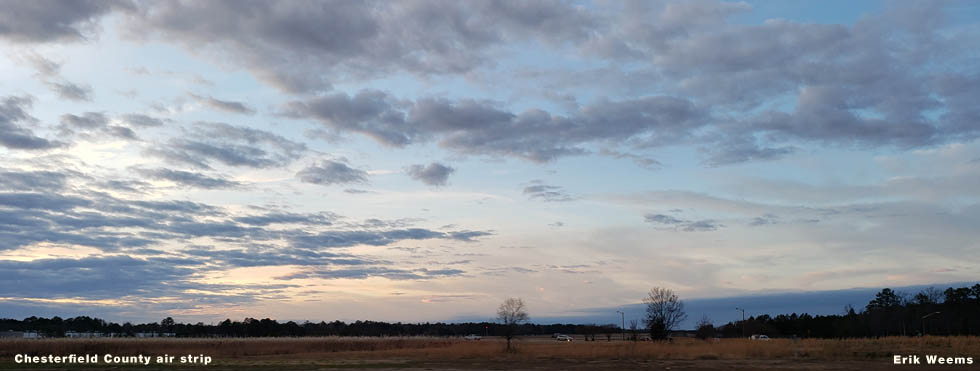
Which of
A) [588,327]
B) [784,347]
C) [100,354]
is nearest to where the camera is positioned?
[784,347]

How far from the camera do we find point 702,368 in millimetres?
45969

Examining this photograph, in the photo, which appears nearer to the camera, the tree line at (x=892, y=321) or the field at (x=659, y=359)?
the field at (x=659, y=359)

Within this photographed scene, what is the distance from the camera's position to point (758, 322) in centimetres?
17288

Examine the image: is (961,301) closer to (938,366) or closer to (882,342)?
(882,342)

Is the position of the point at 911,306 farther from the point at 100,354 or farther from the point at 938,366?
the point at 100,354

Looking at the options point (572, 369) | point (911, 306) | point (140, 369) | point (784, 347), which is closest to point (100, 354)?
point (140, 369)

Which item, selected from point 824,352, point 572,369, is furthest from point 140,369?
point 824,352

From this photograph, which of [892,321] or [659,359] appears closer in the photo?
[659,359]

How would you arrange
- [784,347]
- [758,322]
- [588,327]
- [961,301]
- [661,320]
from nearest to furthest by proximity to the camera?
[784,347] < [661,320] < [961,301] < [758,322] < [588,327]

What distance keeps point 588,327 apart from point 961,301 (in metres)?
86.6

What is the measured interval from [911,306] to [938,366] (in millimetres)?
118011

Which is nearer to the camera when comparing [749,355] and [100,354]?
[749,355]

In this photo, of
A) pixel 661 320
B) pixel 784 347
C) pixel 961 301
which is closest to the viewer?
pixel 784 347

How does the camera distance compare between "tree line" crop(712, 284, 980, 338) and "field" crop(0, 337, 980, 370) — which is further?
"tree line" crop(712, 284, 980, 338)
